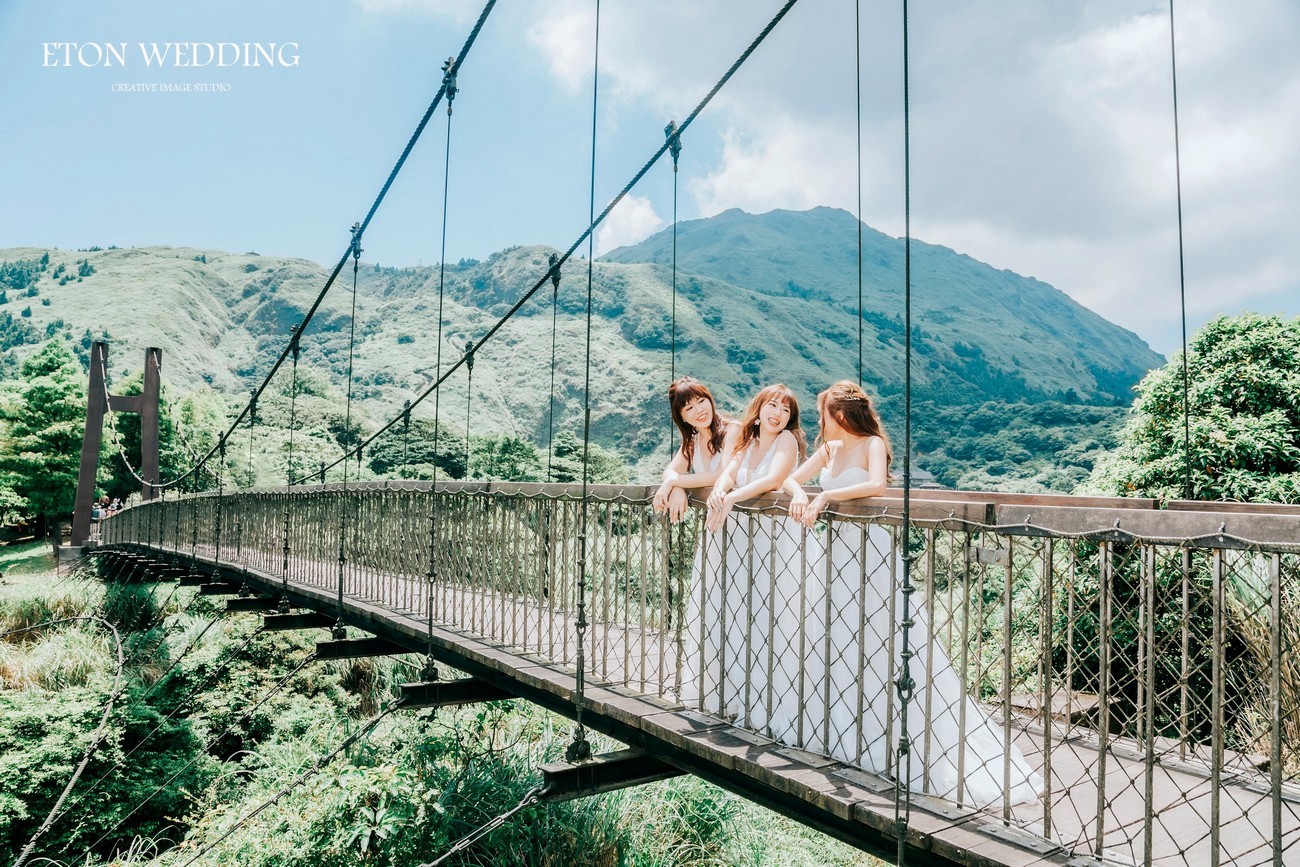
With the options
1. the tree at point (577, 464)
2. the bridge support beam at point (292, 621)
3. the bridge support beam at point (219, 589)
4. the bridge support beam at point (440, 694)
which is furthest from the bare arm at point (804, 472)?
the tree at point (577, 464)

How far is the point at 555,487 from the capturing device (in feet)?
12.6

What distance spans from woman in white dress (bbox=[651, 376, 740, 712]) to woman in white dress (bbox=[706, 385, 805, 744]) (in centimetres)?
6

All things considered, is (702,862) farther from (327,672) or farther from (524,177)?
(524,177)

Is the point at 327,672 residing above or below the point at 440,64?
below

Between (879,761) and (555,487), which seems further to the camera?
(555,487)

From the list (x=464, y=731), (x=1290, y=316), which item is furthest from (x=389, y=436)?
(x=1290, y=316)

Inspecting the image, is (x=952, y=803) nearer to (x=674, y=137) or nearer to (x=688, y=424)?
(x=688, y=424)

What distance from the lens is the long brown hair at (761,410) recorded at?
3096 millimetres

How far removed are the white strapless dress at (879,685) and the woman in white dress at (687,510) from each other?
425 millimetres

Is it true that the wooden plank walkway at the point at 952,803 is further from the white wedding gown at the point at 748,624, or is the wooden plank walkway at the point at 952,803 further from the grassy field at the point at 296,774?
the grassy field at the point at 296,774

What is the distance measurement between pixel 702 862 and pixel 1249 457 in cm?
501

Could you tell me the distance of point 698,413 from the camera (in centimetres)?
343

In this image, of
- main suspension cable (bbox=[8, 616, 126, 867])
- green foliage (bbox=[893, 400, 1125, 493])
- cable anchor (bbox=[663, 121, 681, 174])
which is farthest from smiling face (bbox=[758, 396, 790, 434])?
green foliage (bbox=[893, 400, 1125, 493])

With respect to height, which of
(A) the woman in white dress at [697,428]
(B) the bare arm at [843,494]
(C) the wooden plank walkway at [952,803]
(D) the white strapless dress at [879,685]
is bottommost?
(C) the wooden plank walkway at [952,803]
